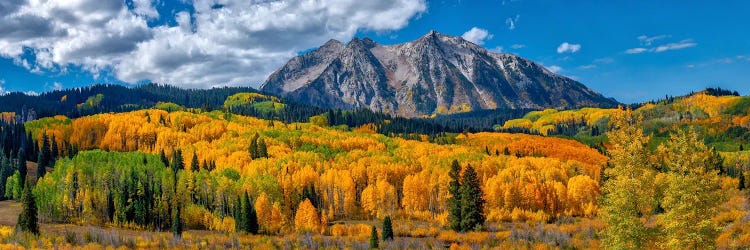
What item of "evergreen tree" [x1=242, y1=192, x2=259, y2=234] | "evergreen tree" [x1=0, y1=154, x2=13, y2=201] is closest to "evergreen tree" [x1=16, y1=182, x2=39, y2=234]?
"evergreen tree" [x1=242, y1=192, x2=259, y2=234]

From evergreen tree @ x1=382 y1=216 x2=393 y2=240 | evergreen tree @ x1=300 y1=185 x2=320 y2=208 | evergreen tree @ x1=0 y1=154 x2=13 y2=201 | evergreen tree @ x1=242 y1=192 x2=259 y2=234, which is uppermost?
evergreen tree @ x1=0 y1=154 x2=13 y2=201

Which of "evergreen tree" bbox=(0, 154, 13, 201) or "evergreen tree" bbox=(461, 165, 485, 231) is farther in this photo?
"evergreen tree" bbox=(0, 154, 13, 201)

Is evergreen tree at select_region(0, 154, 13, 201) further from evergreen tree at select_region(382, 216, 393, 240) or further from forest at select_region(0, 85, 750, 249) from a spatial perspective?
evergreen tree at select_region(382, 216, 393, 240)

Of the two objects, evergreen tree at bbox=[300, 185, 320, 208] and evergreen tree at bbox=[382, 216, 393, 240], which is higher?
evergreen tree at bbox=[300, 185, 320, 208]

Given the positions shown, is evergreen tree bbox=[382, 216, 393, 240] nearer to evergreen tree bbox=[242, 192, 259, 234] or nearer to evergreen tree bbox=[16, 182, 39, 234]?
evergreen tree bbox=[242, 192, 259, 234]

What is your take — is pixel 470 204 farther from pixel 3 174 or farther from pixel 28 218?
pixel 3 174

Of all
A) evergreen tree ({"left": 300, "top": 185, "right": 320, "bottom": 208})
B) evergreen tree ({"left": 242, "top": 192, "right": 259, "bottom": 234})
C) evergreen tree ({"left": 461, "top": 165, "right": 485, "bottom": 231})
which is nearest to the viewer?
evergreen tree ({"left": 461, "top": 165, "right": 485, "bottom": 231})

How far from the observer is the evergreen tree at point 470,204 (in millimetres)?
92625

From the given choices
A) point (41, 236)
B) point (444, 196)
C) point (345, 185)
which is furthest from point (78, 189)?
point (444, 196)

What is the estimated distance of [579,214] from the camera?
125 m

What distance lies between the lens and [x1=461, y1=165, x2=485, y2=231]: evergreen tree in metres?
92.6

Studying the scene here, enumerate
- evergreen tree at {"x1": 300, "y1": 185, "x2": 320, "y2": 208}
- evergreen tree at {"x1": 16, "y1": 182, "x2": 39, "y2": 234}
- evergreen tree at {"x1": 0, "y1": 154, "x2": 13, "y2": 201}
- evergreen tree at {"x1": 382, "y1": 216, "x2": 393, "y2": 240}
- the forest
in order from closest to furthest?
the forest → evergreen tree at {"x1": 16, "y1": 182, "x2": 39, "y2": 234} → evergreen tree at {"x1": 382, "y1": 216, "x2": 393, "y2": 240} → evergreen tree at {"x1": 300, "y1": 185, "x2": 320, "y2": 208} → evergreen tree at {"x1": 0, "y1": 154, "x2": 13, "y2": 201}

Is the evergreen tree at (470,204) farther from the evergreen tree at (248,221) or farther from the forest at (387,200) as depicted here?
the evergreen tree at (248,221)

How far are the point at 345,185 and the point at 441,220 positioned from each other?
32.3m
